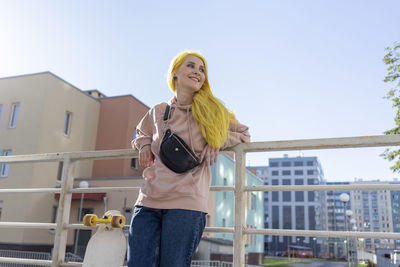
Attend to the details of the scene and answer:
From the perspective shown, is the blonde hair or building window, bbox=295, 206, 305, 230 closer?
the blonde hair

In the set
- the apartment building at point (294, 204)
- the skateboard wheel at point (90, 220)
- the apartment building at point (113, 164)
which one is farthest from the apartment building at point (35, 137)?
the apartment building at point (294, 204)

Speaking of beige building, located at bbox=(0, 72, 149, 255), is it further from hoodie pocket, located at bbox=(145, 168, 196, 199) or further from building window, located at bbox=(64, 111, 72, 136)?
hoodie pocket, located at bbox=(145, 168, 196, 199)

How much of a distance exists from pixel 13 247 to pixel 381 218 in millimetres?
116900

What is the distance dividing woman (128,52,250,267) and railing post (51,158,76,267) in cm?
76

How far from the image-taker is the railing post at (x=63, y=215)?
2.54m

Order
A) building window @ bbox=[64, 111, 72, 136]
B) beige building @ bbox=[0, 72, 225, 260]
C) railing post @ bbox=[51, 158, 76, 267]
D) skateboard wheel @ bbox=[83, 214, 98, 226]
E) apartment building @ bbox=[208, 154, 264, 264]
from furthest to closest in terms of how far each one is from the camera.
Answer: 1. apartment building @ bbox=[208, 154, 264, 264]
2. building window @ bbox=[64, 111, 72, 136]
3. beige building @ bbox=[0, 72, 225, 260]
4. railing post @ bbox=[51, 158, 76, 267]
5. skateboard wheel @ bbox=[83, 214, 98, 226]

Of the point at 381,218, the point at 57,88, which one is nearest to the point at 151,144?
the point at 57,88

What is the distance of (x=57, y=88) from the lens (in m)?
19.6

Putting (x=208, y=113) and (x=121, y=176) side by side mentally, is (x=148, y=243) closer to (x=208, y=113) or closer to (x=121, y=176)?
(x=208, y=113)

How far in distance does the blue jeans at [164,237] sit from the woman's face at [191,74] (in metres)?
0.69

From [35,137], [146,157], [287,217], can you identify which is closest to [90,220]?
[146,157]

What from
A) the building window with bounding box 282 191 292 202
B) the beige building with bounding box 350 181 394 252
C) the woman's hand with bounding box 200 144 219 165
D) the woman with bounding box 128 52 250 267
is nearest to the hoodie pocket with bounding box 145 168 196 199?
the woman with bounding box 128 52 250 267

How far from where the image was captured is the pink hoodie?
1784mm

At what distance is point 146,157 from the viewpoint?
2062mm
